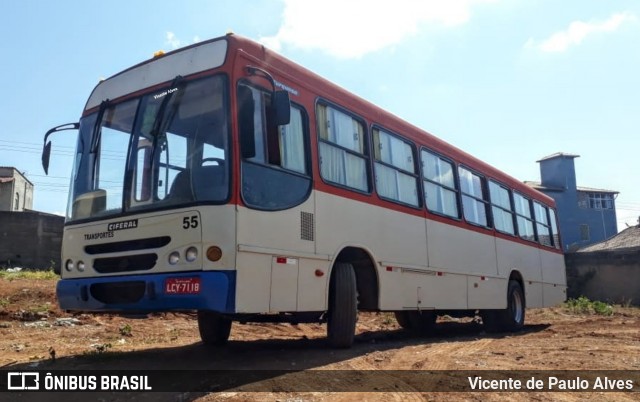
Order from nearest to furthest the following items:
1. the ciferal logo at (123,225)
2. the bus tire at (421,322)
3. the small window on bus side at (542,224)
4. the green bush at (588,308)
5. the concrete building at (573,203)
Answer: the ciferal logo at (123,225) < the bus tire at (421,322) < the small window on bus side at (542,224) < the green bush at (588,308) < the concrete building at (573,203)

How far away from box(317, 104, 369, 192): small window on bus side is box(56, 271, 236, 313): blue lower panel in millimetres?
2143

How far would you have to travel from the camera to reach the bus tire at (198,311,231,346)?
743 cm

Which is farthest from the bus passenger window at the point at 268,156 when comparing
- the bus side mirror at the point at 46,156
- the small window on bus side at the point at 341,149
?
the bus side mirror at the point at 46,156

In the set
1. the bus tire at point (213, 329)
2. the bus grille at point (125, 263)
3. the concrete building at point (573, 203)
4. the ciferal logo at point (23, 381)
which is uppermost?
the concrete building at point (573, 203)

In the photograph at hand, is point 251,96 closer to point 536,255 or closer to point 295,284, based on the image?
point 295,284

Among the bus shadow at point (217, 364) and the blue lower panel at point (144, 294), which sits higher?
the blue lower panel at point (144, 294)

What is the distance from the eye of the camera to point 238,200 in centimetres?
523

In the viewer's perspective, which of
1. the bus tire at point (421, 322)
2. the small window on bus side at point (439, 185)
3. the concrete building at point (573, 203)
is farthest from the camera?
the concrete building at point (573, 203)

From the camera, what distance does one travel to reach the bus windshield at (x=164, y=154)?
5387 mm

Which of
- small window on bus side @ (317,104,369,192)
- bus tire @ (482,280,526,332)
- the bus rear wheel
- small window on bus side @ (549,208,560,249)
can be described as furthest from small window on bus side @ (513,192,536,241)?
small window on bus side @ (317,104,369,192)

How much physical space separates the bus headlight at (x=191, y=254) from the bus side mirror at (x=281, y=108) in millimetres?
1497

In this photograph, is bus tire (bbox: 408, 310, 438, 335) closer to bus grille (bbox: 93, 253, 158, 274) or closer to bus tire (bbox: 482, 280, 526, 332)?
bus tire (bbox: 482, 280, 526, 332)

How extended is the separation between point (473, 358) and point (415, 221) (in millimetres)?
2408

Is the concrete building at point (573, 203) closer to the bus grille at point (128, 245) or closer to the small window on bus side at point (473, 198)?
the small window on bus side at point (473, 198)
